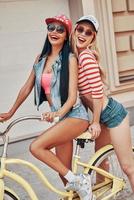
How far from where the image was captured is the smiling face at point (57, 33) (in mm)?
3152

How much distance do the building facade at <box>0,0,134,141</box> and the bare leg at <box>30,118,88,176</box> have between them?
2.99 meters

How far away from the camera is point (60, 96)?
10.4 feet

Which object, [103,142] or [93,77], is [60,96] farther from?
[103,142]

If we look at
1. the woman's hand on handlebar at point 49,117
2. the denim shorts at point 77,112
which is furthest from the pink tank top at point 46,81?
the woman's hand on handlebar at point 49,117

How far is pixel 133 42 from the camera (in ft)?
23.2

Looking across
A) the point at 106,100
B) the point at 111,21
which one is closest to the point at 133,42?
the point at 111,21

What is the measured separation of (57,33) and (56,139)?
825 mm

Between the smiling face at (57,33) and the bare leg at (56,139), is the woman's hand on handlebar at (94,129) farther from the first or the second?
the smiling face at (57,33)

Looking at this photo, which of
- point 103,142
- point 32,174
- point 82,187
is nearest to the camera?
point 82,187

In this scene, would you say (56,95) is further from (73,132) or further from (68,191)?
(68,191)

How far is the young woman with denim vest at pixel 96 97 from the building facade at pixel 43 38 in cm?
288

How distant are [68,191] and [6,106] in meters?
2.98

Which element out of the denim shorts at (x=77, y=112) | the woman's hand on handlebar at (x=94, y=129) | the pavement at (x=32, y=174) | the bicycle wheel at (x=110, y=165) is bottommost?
the pavement at (x=32, y=174)

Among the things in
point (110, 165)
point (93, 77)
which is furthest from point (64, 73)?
point (110, 165)
